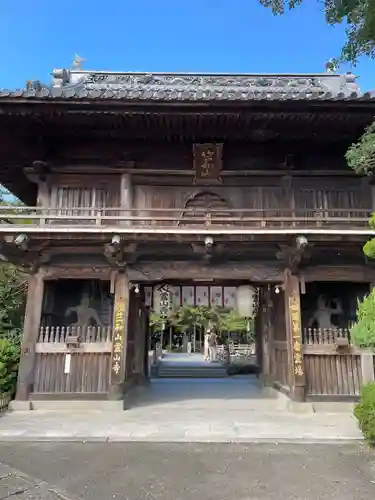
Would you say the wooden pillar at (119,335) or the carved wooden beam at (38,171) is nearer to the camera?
the wooden pillar at (119,335)

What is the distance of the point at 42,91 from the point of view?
8.57 metres

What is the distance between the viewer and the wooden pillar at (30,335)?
9.19 metres

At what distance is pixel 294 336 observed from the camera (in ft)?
30.8

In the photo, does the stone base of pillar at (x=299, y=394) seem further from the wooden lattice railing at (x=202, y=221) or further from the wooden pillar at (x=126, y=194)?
the wooden pillar at (x=126, y=194)

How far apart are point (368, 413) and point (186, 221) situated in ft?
19.1

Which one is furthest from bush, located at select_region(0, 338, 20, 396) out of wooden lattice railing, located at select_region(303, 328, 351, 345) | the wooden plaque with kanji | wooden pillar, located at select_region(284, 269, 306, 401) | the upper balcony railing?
wooden lattice railing, located at select_region(303, 328, 351, 345)

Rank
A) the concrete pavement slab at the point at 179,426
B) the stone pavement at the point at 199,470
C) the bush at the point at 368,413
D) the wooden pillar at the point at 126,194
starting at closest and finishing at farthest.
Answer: the stone pavement at the point at 199,470, the bush at the point at 368,413, the concrete pavement slab at the point at 179,426, the wooden pillar at the point at 126,194

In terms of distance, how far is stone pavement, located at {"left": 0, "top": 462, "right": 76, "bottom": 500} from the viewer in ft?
14.0

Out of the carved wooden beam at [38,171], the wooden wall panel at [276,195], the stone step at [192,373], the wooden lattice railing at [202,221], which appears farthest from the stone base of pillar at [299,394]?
the stone step at [192,373]

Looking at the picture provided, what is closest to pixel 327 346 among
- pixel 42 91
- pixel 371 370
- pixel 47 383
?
pixel 371 370

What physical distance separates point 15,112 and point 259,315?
33.5 ft

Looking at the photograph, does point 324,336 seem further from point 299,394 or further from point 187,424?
point 187,424

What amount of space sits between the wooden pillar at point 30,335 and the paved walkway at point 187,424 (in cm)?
69

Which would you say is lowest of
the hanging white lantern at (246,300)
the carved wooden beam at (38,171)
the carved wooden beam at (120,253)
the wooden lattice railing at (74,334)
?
the wooden lattice railing at (74,334)
